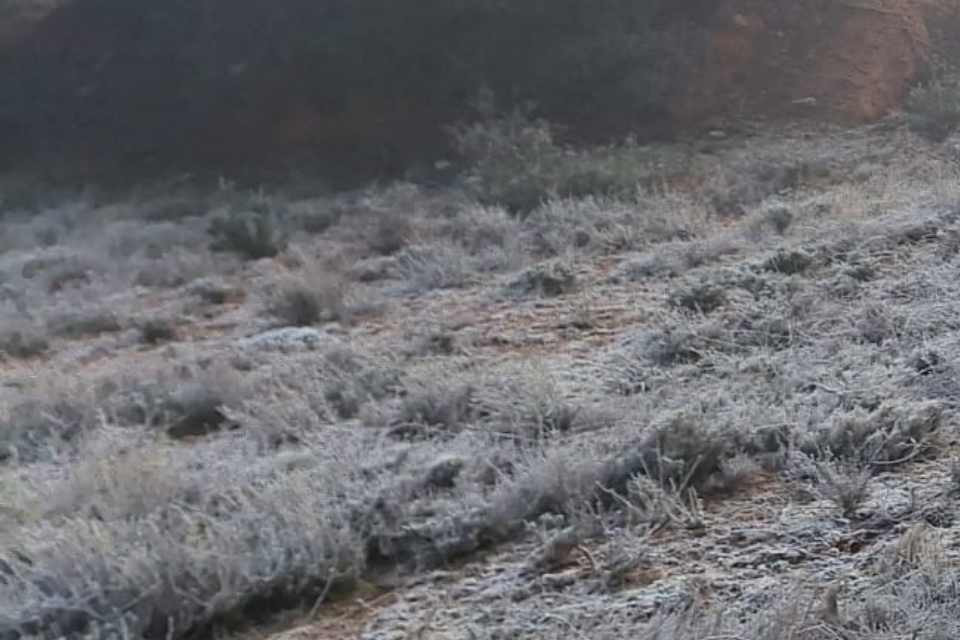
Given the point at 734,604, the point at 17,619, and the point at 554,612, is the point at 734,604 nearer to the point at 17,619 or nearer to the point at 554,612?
the point at 554,612

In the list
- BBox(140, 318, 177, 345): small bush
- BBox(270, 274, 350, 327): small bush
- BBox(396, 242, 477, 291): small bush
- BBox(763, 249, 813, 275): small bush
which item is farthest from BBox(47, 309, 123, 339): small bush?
BBox(763, 249, 813, 275): small bush

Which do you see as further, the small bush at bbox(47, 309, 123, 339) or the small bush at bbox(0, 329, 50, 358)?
the small bush at bbox(47, 309, 123, 339)

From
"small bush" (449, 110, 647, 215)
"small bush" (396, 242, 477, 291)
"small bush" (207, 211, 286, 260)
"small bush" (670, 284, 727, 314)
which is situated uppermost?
"small bush" (670, 284, 727, 314)

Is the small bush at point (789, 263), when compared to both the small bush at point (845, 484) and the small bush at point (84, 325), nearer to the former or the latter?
the small bush at point (845, 484)

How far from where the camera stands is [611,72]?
52.4ft

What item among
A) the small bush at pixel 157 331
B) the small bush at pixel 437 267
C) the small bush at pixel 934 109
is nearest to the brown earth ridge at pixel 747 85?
the small bush at pixel 934 109

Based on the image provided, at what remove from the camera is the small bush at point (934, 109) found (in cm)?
1395

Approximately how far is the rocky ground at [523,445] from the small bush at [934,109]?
5.93 m

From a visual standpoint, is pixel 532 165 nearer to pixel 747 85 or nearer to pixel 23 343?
pixel 747 85

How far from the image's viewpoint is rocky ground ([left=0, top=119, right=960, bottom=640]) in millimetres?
3191

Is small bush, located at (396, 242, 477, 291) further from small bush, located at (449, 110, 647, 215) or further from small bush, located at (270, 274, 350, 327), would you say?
small bush, located at (449, 110, 647, 215)

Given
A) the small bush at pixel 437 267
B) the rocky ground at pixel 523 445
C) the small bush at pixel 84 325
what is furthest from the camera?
the small bush at pixel 84 325

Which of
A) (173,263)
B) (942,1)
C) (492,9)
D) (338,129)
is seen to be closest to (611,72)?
(492,9)

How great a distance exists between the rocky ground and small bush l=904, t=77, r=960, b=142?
19.4ft
